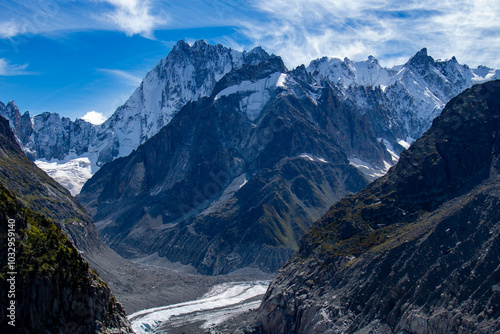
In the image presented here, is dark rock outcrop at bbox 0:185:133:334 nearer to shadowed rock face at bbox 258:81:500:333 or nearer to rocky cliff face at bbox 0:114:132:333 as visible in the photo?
rocky cliff face at bbox 0:114:132:333

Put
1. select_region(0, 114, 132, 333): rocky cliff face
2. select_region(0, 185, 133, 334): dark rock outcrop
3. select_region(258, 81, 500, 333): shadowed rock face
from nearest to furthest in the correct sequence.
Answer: select_region(0, 185, 133, 334): dark rock outcrop → select_region(0, 114, 132, 333): rocky cliff face → select_region(258, 81, 500, 333): shadowed rock face

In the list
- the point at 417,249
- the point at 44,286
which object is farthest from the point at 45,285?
the point at 417,249

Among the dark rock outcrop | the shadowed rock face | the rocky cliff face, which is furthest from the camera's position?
the shadowed rock face

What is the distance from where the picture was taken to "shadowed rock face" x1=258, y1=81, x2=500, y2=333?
346ft

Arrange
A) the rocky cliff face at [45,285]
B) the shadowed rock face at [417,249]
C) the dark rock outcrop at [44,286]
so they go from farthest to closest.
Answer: the shadowed rock face at [417,249], the rocky cliff face at [45,285], the dark rock outcrop at [44,286]

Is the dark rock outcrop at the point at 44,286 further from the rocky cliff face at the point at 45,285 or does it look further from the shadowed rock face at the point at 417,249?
the shadowed rock face at the point at 417,249

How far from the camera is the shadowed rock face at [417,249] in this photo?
346 ft

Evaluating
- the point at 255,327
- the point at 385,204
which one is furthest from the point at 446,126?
the point at 255,327

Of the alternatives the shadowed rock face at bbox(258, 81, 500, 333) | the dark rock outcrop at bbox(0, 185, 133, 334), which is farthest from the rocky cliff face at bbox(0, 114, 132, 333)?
the shadowed rock face at bbox(258, 81, 500, 333)

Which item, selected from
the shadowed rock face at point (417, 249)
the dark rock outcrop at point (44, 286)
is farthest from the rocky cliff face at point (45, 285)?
the shadowed rock face at point (417, 249)

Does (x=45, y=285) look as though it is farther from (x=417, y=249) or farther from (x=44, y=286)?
(x=417, y=249)

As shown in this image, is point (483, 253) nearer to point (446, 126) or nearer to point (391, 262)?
point (391, 262)

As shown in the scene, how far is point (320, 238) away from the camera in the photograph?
164125mm

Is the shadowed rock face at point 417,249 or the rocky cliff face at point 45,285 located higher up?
the rocky cliff face at point 45,285
